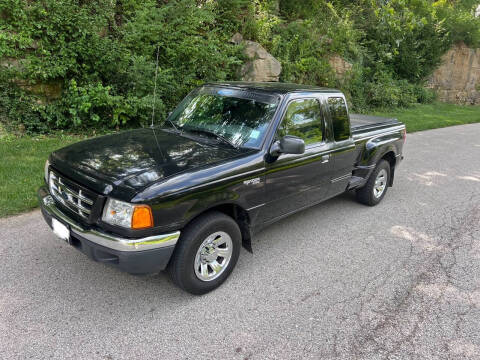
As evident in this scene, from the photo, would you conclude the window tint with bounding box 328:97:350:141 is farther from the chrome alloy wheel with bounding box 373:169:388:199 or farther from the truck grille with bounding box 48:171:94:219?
the truck grille with bounding box 48:171:94:219

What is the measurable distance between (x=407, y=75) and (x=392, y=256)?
18667mm

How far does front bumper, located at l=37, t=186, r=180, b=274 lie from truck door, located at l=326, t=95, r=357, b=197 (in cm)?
244

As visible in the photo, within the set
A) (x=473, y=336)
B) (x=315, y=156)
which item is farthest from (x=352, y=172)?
(x=473, y=336)

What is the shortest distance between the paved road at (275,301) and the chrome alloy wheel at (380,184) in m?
0.90

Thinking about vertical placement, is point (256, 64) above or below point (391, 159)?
above

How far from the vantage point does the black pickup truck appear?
9.32 ft

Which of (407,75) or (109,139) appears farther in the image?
(407,75)

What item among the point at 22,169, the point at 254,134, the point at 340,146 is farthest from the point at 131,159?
the point at 22,169

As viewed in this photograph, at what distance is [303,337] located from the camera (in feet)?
9.34

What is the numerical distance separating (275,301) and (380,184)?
130 inches

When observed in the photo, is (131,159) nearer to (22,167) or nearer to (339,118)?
(339,118)

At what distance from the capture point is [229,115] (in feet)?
13.1

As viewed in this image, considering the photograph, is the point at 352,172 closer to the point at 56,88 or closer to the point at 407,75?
the point at 56,88

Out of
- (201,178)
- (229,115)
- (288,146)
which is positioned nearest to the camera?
(201,178)
